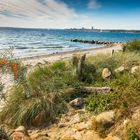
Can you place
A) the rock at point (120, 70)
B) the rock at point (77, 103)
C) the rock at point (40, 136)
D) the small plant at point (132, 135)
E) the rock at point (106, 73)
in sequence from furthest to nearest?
the rock at point (120, 70)
the rock at point (106, 73)
the rock at point (77, 103)
the rock at point (40, 136)
the small plant at point (132, 135)

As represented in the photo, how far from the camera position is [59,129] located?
8.27m

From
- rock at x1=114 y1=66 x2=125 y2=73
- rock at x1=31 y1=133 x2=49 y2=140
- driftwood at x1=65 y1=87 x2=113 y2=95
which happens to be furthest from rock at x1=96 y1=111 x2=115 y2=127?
rock at x1=114 y1=66 x2=125 y2=73

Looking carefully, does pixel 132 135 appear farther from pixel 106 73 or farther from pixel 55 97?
pixel 106 73

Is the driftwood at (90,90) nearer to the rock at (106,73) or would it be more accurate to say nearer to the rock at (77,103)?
the rock at (77,103)

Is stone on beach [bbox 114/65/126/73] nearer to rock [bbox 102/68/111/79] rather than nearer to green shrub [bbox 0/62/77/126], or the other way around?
rock [bbox 102/68/111/79]

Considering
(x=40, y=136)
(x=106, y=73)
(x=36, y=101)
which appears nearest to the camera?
(x=40, y=136)

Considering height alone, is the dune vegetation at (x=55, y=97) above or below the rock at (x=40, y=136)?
above

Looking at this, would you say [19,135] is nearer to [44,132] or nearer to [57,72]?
[44,132]

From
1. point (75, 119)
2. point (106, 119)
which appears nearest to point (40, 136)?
point (75, 119)

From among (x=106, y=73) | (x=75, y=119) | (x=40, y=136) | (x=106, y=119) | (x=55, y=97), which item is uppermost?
(x=106, y=73)

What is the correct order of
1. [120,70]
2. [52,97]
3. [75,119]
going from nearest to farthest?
[75,119] → [52,97] → [120,70]

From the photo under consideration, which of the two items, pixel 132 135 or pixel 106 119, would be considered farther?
pixel 106 119

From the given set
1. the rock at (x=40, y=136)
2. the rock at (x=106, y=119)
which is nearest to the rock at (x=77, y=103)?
the rock at (x=40, y=136)

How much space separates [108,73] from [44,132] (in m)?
4.21
